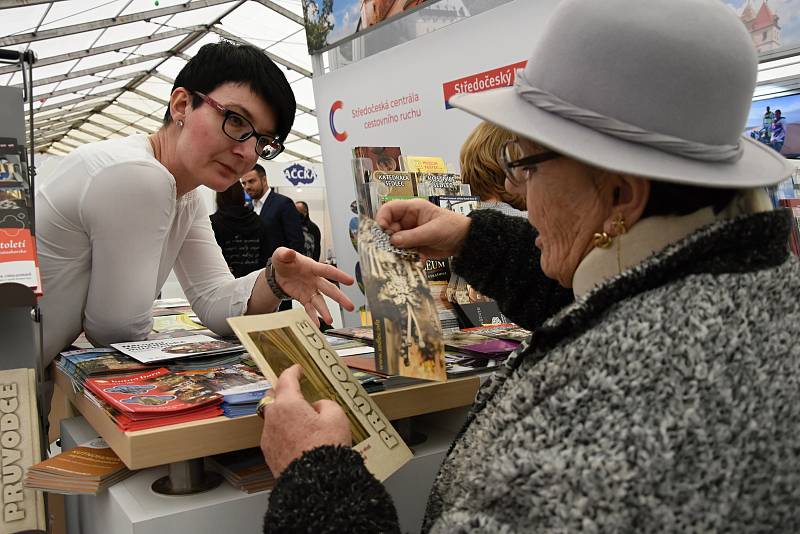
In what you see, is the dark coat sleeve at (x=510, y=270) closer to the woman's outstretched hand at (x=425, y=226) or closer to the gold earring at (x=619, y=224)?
the woman's outstretched hand at (x=425, y=226)

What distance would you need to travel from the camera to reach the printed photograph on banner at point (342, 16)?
3.51m

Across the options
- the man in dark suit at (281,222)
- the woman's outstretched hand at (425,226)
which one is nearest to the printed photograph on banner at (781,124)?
the woman's outstretched hand at (425,226)

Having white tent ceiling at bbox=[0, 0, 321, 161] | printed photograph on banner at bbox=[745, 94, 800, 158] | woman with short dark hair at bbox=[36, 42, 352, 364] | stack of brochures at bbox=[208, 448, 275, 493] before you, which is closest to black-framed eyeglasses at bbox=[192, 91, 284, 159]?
woman with short dark hair at bbox=[36, 42, 352, 364]

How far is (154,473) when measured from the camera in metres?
1.28

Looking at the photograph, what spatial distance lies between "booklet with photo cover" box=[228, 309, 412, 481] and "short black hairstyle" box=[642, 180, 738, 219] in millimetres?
602

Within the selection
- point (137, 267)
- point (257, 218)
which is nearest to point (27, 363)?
point (137, 267)

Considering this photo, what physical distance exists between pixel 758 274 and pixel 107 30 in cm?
1143

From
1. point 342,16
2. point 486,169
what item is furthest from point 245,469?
point 342,16

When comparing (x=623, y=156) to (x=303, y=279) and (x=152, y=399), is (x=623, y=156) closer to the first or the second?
(x=152, y=399)

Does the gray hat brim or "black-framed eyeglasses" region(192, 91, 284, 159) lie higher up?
"black-framed eyeglasses" region(192, 91, 284, 159)

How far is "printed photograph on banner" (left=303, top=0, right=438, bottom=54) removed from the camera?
3514 millimetres

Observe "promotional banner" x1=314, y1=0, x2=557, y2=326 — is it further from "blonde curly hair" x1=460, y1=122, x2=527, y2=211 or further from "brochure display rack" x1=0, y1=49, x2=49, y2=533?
"brochure display rack" x1=0, y1=49, x2=49, y2=533

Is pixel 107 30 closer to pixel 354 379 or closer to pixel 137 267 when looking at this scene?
pixel 137 267

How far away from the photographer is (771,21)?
2.44 meters
